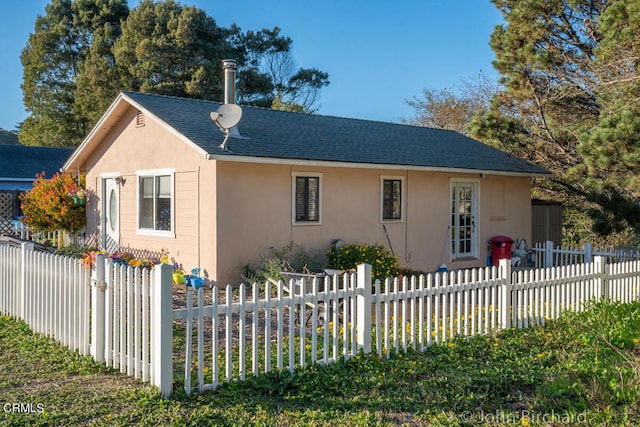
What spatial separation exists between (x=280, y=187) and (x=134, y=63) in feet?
86.0

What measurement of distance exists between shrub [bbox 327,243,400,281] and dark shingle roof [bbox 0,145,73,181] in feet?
75.3

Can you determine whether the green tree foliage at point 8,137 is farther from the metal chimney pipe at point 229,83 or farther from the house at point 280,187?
the metal chimney pipe at point 229,83

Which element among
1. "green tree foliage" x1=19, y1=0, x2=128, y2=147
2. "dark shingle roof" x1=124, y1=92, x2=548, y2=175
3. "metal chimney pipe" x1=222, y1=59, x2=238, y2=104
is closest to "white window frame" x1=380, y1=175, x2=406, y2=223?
"dark shingle roof" x1=124, y1=92, x2=548, y2=175

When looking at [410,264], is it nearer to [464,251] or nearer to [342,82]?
[464,251]

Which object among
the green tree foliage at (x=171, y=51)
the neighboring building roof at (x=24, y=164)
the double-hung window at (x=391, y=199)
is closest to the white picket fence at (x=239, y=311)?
the double-hung window at (x=391, y=199)

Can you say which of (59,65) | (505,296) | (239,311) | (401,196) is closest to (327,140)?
(401,196)

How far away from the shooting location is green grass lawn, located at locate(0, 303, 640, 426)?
464cm

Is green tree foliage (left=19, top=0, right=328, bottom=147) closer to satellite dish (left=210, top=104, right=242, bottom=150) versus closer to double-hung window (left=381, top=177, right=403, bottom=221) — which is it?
double-hung window (left=381, top=177, right=403, bottom=221)

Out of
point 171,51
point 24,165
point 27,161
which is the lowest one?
point 24,165

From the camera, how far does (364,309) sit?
246 inches

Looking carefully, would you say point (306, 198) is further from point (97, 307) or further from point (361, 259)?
point (97, 307)

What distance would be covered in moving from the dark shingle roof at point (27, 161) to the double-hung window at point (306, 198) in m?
22.3

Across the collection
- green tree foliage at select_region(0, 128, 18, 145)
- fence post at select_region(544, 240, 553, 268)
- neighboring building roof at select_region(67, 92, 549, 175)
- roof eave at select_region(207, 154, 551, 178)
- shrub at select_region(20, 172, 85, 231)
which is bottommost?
fence post at select_region(544, 240, 553, 268)

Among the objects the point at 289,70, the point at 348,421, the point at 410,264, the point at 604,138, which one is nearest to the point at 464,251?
the point at 410,264
